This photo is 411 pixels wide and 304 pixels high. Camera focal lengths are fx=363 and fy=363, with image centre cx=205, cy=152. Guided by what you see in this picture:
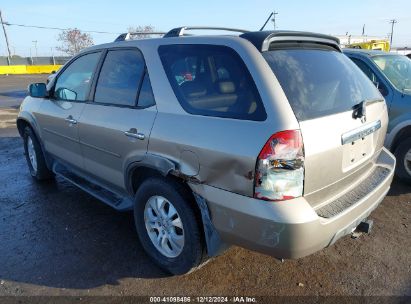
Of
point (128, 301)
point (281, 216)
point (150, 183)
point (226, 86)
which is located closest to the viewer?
point (281, 216)

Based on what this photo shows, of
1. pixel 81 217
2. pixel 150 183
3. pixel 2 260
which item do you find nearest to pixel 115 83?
pixel 150 183

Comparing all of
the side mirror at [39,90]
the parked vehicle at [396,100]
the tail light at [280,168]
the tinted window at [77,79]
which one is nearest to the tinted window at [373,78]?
the parked vehicle at [396,100]

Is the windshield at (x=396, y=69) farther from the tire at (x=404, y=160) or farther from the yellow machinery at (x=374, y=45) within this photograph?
the yellow machinery at (x=374, y=45)

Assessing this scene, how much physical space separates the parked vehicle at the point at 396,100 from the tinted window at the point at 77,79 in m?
3.72

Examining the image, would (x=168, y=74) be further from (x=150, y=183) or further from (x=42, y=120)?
(x=42, y=120)

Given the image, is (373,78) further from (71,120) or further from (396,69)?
(71,120)

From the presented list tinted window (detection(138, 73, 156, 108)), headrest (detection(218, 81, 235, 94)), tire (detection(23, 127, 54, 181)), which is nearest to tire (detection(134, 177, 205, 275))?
tinted window (detection(138, 73, 156, 108))

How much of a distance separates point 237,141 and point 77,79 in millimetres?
2617

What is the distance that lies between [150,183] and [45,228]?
65.8 inches

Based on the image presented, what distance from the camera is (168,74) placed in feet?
9.38

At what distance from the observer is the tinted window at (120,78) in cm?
318

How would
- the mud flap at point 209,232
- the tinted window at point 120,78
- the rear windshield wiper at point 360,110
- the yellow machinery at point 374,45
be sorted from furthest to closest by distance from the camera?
the yellow machinery at point 374,45
the tinted window at point 120,78
the rear windshield wiper at point 360,110
the mud flap at point 209,232

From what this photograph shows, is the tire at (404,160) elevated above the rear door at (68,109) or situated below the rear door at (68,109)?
below

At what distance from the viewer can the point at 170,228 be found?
9.78 ft
